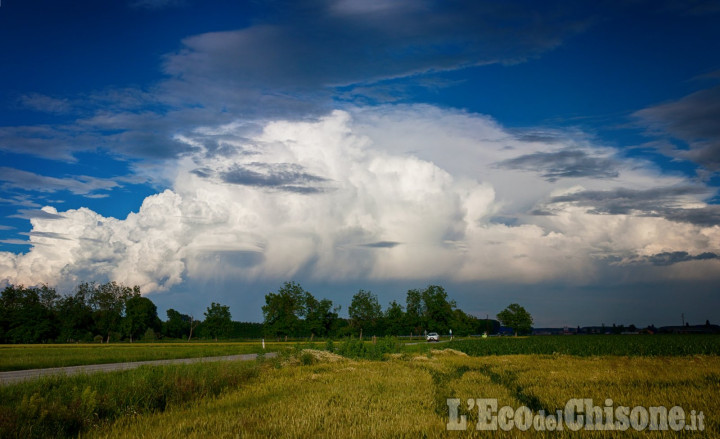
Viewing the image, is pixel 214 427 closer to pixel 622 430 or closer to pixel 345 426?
pixel 345 426

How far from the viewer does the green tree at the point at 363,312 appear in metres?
111

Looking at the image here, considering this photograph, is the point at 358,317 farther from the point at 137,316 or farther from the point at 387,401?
the point at 387,401

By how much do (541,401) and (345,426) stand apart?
6611 mm

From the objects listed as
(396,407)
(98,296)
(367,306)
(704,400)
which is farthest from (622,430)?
(98,296)

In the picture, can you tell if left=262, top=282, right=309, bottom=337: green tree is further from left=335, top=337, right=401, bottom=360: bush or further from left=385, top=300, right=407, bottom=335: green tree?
left=335, top=337, right=401, bottom=360: bush

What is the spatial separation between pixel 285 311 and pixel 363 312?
73.3 ft

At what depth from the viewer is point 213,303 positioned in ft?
382

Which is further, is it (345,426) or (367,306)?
(367,306)

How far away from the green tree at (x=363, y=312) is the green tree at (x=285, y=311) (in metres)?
16.1

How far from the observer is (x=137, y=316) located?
118m

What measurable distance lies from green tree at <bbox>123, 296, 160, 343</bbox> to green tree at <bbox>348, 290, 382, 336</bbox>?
54437 mm

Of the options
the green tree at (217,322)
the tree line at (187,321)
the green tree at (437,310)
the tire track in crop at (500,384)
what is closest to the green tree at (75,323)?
the tree line at (187,321)

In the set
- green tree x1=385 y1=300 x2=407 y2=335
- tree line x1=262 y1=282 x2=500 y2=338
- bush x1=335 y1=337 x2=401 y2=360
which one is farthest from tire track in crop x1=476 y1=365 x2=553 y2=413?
green tree x1=385 y1=300 x2=407 y2=335

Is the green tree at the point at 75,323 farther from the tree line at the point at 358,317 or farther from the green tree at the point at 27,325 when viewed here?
the tree line at the point at 358,317
